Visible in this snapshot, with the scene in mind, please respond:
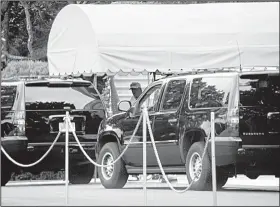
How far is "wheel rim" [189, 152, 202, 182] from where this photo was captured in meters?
15.9

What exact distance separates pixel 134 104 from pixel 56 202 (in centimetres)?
182

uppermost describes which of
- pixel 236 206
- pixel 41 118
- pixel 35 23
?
pixel 35 23

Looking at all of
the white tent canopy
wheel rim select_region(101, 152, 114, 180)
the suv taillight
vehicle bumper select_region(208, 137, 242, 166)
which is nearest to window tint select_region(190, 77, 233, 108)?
the white tent canopy

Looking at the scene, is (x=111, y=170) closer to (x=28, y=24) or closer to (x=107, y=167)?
(x=107, y=167)

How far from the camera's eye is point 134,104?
16641 millimetres

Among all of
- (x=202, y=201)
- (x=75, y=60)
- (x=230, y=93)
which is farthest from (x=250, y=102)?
(x=75, y=60)

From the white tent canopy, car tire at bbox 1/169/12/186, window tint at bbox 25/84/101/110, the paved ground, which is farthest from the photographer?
window tint at bbox 25/84/101/110

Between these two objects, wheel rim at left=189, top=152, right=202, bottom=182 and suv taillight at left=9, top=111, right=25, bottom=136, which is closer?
wheel rim at left=189, top=152, right=202, bottom=182

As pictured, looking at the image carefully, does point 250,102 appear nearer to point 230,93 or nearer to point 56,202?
point 230,93

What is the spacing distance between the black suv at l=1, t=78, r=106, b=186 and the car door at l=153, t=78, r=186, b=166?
104cm

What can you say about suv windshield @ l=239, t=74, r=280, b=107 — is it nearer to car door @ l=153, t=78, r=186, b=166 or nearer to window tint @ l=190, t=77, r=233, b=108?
window tint @ l=190, t=77, r=233, b=108

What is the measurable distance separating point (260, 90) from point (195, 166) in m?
1.34

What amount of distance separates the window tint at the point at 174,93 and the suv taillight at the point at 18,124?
6.61ft

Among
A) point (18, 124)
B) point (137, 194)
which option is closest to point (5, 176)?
point (18, 124)
